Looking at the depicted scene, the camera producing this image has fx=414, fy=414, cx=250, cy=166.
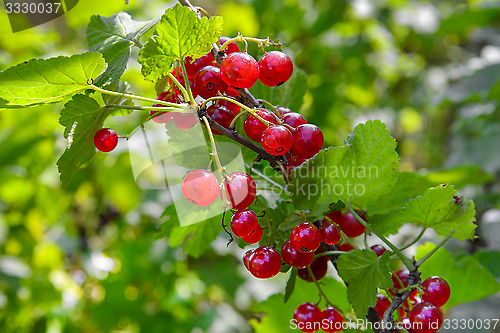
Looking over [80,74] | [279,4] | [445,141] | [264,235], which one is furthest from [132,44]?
[445,141]

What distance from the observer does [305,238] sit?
458mm

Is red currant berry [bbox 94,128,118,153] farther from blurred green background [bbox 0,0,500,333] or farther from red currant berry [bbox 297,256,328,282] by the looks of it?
blurred green background [bbox 0,0,500,333]

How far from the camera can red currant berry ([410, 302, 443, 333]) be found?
47cm

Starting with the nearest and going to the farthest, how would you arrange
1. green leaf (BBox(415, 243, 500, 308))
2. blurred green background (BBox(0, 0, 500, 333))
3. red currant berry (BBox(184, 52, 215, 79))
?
red currant berry (BBox(184, 52, 215, 79)), green leaf (BBox(415, 243, 500, 308)), blurred green background (BBox(0, 0, 500, 333))

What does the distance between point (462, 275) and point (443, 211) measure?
291 mm

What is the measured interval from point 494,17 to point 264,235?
1.82 meters

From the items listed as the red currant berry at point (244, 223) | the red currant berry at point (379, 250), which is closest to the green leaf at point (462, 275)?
the red currant berry at point (379, 250)

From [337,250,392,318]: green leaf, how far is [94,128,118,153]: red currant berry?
1.05 feet

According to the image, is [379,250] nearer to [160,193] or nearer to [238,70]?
[238,70]

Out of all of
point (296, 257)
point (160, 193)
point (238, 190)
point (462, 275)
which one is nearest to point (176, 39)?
point (238, 190)

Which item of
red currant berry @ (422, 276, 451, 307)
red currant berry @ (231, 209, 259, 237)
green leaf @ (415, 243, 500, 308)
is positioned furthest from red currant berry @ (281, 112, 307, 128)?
green leaf @ (415, 243, 500, 308)

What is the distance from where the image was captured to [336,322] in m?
0.57

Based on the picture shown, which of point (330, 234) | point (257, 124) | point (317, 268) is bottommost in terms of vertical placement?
point (317, 268)

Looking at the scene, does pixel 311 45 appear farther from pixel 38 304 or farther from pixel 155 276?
pixel 38 304
